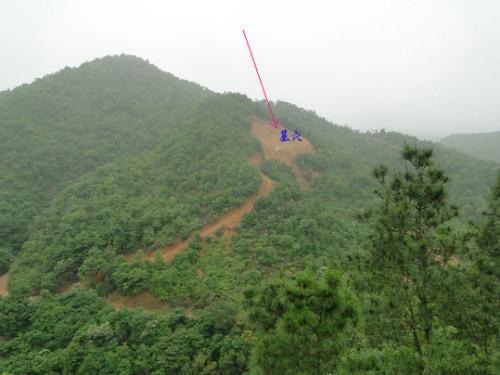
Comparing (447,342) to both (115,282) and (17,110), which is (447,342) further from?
(17,110)

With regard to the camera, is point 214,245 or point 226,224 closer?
point 214,245

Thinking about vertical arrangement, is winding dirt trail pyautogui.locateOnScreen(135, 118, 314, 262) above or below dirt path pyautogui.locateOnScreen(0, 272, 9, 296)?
above

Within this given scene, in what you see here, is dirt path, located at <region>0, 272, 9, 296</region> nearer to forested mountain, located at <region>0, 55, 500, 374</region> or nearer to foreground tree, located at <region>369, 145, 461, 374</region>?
forested mountain, located at <region>0, 55, 500, 374</region>

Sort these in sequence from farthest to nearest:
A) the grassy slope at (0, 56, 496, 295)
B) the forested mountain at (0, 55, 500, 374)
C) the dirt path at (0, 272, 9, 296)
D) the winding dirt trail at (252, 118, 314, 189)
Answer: the winding dirt trail at (252, 118, 314, 189)
the grassy slope at (0, 56, 496, 295)
the dirt path at (0, 272, 9, 296)
the forested mountain at (0, 55, 500, 374)

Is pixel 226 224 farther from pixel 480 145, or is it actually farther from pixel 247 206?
pixel 480 145

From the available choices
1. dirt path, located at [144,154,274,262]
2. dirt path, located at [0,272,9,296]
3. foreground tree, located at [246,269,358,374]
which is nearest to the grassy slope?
dirt path, located at [144,154,274,262]

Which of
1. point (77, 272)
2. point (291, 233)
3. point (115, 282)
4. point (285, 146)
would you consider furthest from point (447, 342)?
point (285, 146)

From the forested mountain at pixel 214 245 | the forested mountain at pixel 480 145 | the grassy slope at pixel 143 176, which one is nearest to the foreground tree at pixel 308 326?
the forested mountain at pixel 214 245

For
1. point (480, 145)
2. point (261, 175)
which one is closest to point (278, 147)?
point (261, 175)
